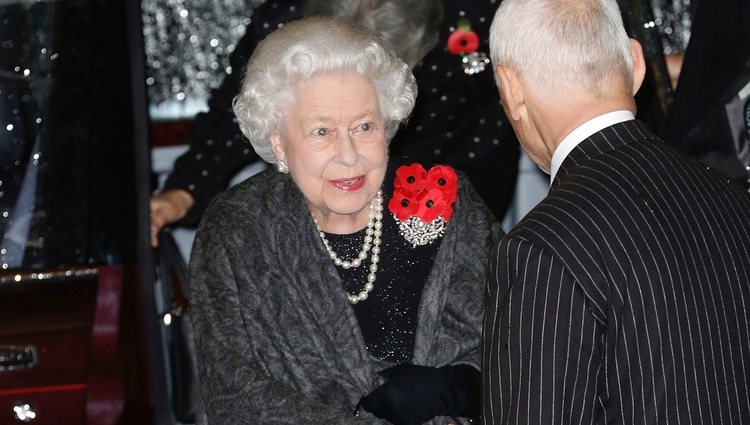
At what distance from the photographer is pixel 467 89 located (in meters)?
3.73

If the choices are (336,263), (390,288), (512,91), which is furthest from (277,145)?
(512,91)

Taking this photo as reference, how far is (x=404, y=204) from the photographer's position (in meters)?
2.70

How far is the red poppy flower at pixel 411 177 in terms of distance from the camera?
8.87ft

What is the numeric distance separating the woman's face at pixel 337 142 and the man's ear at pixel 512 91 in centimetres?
50

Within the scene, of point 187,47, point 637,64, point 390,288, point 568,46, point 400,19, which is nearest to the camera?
point 568,46

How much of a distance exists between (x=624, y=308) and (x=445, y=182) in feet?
2.91

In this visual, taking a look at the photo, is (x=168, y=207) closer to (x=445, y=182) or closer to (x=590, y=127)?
(x=445, y=182)

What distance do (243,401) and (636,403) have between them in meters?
0.91

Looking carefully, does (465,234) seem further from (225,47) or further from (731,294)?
(225,47)

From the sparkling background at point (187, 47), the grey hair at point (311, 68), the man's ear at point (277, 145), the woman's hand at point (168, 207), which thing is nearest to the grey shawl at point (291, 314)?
the man's ear at point (277, 145)

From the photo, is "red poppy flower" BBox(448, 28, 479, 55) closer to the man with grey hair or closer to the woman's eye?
the woman's eye

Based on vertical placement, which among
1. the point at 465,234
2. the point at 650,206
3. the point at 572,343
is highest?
the point at 650,206

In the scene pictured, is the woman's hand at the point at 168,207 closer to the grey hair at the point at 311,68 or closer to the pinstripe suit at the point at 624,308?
the grey hair at the point at 311,68

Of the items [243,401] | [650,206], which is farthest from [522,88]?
[243,401]
